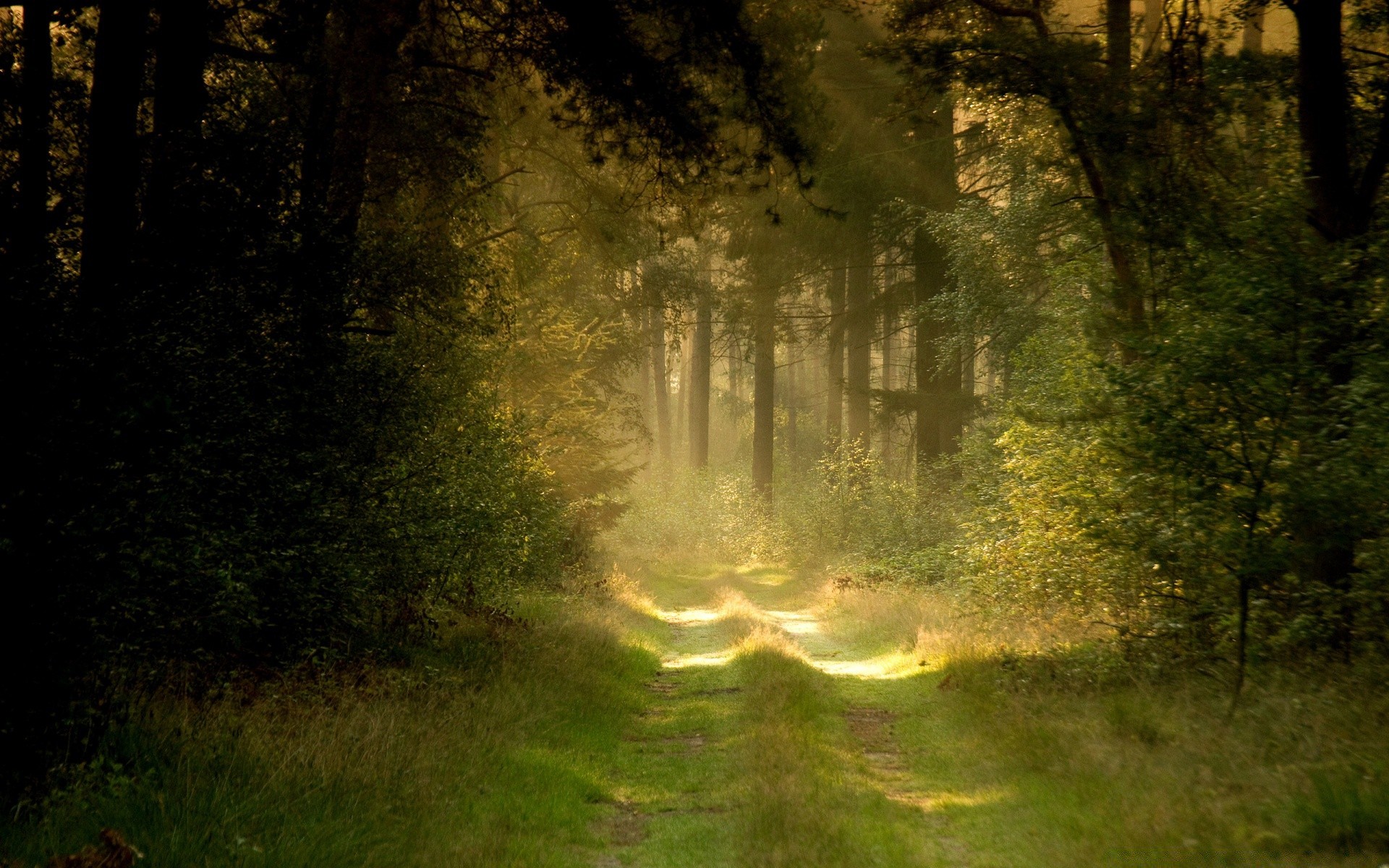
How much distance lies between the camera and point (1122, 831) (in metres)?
5.87

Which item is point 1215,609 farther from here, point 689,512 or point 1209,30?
point 689,512

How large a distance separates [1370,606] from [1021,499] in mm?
4117

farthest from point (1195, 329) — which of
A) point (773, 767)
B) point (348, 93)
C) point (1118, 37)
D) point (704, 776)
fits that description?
point (348, 93)

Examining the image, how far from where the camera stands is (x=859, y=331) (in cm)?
2845

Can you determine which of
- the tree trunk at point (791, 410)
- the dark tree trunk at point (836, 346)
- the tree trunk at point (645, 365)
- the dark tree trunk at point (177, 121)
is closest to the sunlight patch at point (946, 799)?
the dark tree trunk at point (177, 121)

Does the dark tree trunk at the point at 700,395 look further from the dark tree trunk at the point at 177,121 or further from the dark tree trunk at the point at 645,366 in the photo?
the dark tree trunk at the point at 177,121

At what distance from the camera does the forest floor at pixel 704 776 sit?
17.8ft

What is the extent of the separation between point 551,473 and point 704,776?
8.03 metres

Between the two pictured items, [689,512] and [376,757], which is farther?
[689,512]

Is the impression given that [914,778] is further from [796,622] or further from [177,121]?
[796,622]

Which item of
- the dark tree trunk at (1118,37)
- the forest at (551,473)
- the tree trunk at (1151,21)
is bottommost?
the forest at (551,473)

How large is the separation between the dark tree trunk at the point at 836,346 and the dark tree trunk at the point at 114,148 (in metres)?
18.8

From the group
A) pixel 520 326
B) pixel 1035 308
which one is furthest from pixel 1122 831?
pixel 1035 308

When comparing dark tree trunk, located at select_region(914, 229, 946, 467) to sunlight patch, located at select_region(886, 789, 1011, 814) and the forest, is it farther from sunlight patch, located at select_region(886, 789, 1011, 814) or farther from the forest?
sunlight patch, located at select_region(886, 789, 1011, 814)
